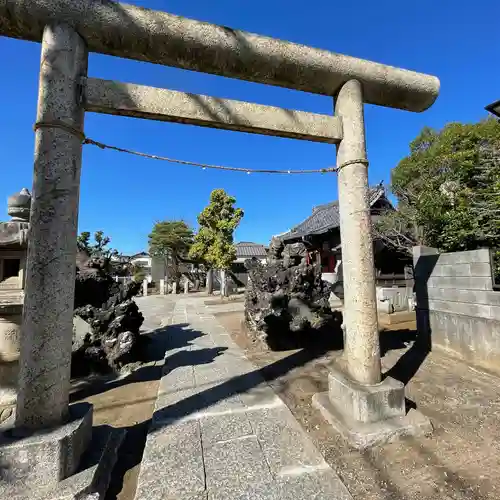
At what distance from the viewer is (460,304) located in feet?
15.9

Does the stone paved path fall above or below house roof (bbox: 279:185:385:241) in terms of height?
below

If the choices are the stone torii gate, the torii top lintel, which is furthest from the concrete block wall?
the torii top lintel

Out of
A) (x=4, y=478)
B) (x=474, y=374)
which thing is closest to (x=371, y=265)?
(x=474, y=374)

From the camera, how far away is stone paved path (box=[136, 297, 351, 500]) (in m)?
1.99

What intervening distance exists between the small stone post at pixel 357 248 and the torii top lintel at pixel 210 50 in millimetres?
338

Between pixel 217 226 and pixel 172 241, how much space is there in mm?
7752

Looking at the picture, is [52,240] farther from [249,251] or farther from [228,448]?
[249,251]

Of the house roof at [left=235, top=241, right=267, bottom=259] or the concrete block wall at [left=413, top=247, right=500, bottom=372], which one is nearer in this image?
the concrete block wall at [left=413, top=247, right=500, bottom=372]

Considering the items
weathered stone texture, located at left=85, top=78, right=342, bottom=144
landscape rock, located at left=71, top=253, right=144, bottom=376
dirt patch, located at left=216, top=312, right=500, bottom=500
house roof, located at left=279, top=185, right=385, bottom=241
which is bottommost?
dirt patch, located at left=216, top=312, right=500, bottom=500

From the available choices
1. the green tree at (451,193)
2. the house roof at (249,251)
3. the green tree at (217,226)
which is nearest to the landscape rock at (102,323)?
the green tree at (451,193)

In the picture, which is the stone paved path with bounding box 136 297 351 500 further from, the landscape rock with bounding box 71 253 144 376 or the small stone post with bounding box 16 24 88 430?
the landscape rock with bounding box 71 253 144 376

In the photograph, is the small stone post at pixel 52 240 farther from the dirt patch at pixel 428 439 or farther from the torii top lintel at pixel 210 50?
the dirt patch at pixel 428 439

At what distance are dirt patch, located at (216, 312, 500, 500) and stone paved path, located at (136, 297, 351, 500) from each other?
23cm

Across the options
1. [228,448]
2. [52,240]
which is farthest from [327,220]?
[52,240]
